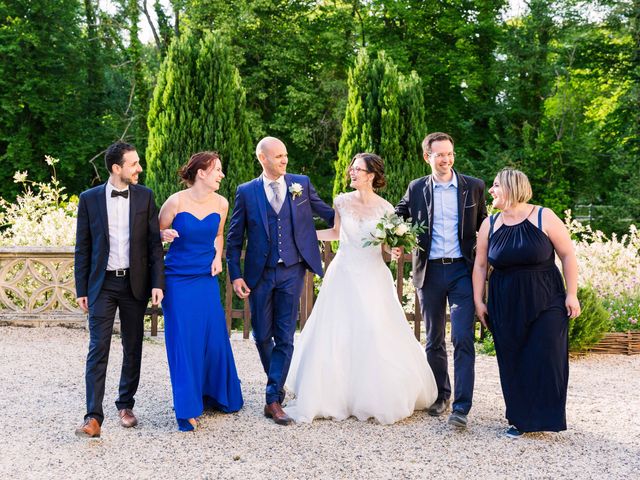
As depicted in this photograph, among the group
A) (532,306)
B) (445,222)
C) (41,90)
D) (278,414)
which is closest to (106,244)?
(278,414)

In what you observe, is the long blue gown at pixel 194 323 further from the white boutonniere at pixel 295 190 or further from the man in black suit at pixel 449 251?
the man in black suit at pixel 449 251

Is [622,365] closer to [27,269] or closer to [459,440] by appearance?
[459,440]

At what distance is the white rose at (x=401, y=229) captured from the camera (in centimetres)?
489

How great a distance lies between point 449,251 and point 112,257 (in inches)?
95.7

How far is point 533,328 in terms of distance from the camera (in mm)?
4641

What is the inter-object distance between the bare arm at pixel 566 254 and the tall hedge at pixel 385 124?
8.62m

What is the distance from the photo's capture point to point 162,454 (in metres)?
4.29

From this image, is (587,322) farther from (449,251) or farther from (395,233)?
(395,233)

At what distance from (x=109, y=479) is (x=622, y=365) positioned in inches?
219

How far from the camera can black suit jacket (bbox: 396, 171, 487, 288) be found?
504 centimetres

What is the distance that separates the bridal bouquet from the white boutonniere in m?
0.64

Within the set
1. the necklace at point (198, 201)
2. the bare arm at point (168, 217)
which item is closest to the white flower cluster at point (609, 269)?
the necklace at point (198, 201)

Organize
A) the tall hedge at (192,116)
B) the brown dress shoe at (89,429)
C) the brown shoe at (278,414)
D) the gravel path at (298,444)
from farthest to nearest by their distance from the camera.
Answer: the tall hedge at (192,116) < the brown shoe at (278,414) < the brown dress shoe at (89,429) < the gravel path at (298,444)

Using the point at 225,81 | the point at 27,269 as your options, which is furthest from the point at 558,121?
the point at 27,269
